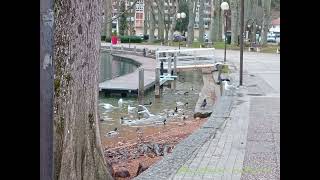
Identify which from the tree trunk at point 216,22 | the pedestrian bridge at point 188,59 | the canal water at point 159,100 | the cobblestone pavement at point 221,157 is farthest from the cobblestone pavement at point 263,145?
the tree trunk at point 216,22

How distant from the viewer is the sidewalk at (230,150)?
22.5ft

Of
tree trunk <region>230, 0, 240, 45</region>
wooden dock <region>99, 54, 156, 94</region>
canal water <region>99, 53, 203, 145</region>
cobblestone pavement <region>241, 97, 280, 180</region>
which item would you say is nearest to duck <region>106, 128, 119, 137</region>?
canal water <region>99, 53, 203, 145</region>

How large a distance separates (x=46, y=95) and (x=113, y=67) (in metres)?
37.2

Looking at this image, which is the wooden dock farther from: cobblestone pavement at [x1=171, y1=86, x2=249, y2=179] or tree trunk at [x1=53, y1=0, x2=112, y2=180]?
tree trunk at [x1=53, y1=0, x2=112, y2=180]

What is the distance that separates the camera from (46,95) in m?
1.80

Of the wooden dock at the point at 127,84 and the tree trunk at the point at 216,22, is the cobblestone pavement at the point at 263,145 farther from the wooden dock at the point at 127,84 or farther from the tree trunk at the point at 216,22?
the tree trunk at the point at 216,22

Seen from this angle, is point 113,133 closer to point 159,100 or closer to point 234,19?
point 159,100

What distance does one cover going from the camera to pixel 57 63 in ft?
16.1

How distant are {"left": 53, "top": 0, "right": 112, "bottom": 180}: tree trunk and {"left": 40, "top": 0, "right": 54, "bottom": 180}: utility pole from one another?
302 centimetres

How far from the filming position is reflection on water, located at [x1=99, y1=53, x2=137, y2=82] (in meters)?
33.9
